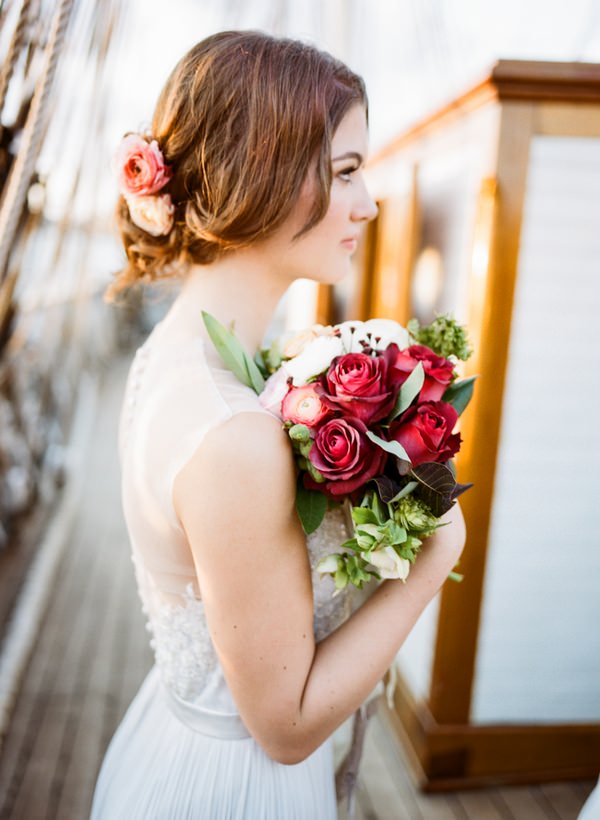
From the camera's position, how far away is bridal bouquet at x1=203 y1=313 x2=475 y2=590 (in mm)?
847

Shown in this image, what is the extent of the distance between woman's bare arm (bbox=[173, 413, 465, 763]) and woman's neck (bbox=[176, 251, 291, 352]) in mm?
274

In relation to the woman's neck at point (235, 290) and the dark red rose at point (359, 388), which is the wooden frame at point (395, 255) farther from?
the dark red rose at point (359, 388)

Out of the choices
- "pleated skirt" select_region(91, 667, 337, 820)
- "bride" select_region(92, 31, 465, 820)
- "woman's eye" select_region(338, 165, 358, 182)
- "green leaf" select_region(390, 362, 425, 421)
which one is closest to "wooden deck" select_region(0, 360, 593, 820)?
"pleated skirt" select_region(91, 667, 337, 820)

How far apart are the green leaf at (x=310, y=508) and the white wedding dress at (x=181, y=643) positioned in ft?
0.43

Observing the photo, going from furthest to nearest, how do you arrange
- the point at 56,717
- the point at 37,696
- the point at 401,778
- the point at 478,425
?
the point at 37,696 < the point at 56,717 < the point at 401,778 < the point at 478,425

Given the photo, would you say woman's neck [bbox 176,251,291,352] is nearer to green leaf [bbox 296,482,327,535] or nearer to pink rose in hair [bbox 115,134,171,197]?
pink rose in hair [bbox 115,134,171,197]

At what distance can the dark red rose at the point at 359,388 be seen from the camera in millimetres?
868

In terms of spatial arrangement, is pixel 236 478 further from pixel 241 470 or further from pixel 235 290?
pixel 235 290

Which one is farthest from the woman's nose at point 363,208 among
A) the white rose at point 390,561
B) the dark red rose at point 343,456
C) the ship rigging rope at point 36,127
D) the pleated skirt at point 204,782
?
the pleated skirt at point 204,782

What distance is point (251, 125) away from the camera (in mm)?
941

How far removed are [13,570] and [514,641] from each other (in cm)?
248

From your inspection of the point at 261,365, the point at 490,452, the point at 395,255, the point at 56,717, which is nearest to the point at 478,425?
the point at 490,452

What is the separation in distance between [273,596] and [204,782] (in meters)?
0.39

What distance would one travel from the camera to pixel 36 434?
171 inches
